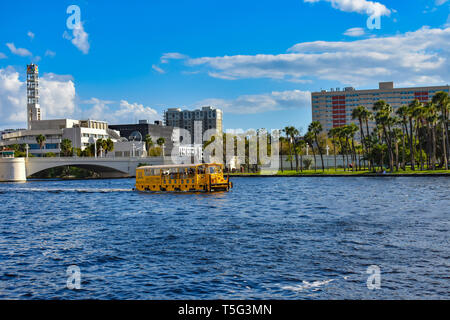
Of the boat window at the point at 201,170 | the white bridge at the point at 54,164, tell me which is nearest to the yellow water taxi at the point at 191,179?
the boat window at the point at 201,170

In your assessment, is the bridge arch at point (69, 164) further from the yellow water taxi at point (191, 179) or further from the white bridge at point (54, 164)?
the yellow water taxi at point (191, 179)

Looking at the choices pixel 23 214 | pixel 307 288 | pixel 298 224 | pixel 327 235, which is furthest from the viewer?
pixel 23 214

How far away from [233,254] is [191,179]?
53.6 meters

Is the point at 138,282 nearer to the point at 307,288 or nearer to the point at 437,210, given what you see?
the point at 307,288

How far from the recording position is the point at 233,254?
83.9 ft

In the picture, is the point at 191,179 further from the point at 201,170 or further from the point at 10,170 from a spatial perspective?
the point at 10,170

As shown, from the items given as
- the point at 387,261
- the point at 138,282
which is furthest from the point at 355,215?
the point at 138,282

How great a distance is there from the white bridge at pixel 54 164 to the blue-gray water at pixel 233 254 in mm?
101153

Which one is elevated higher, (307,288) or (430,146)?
(430,146)

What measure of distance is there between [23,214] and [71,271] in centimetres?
3323

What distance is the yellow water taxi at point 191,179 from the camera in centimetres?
7806

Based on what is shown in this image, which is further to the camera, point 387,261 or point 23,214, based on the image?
point 23,214

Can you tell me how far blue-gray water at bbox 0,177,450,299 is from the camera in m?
18.7
